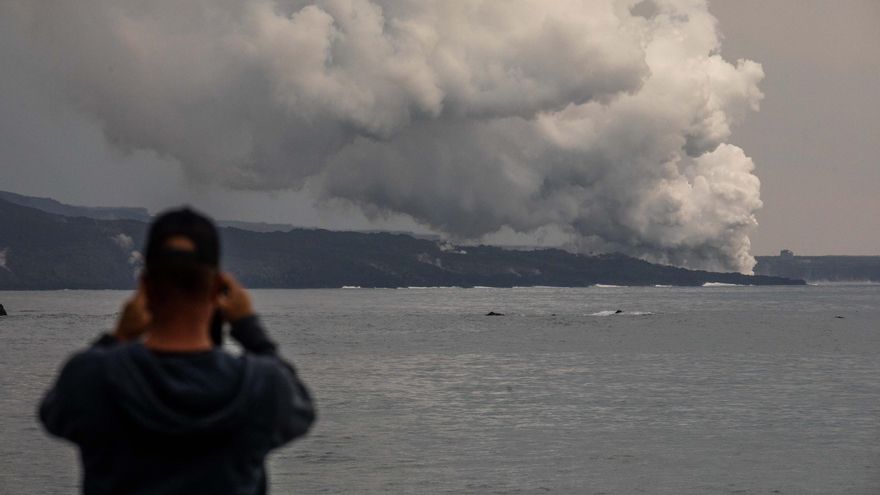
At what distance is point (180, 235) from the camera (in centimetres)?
458

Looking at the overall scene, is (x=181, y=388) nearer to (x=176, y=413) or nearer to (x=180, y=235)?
(x=176, y=413)

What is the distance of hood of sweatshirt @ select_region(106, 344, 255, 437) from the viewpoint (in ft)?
14.9

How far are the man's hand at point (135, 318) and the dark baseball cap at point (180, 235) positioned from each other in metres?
0.14

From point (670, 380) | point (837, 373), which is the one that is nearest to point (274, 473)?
point (670, 380)

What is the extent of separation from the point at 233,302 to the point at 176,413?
1.55 ft

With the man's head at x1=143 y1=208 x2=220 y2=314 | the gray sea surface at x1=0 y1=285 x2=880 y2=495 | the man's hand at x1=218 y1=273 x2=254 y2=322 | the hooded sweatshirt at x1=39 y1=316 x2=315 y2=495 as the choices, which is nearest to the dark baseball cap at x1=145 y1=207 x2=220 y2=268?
the man's head at x1=143 y1=208 x2=220 y2=314

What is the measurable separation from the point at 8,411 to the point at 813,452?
104 ft

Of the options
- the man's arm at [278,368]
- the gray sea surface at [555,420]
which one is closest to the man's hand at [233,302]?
the man's arm at [278,368]

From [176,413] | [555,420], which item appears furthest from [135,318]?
[555,420]

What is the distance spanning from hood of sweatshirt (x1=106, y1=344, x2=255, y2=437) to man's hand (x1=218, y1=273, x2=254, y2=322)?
6.7 inches

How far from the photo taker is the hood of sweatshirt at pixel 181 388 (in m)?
4.54

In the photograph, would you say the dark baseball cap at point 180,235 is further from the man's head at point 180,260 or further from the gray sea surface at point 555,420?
the gray sea surface at point 555,420

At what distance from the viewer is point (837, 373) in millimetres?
81375

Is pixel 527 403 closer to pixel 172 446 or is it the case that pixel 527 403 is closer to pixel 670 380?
pixel 670 380
